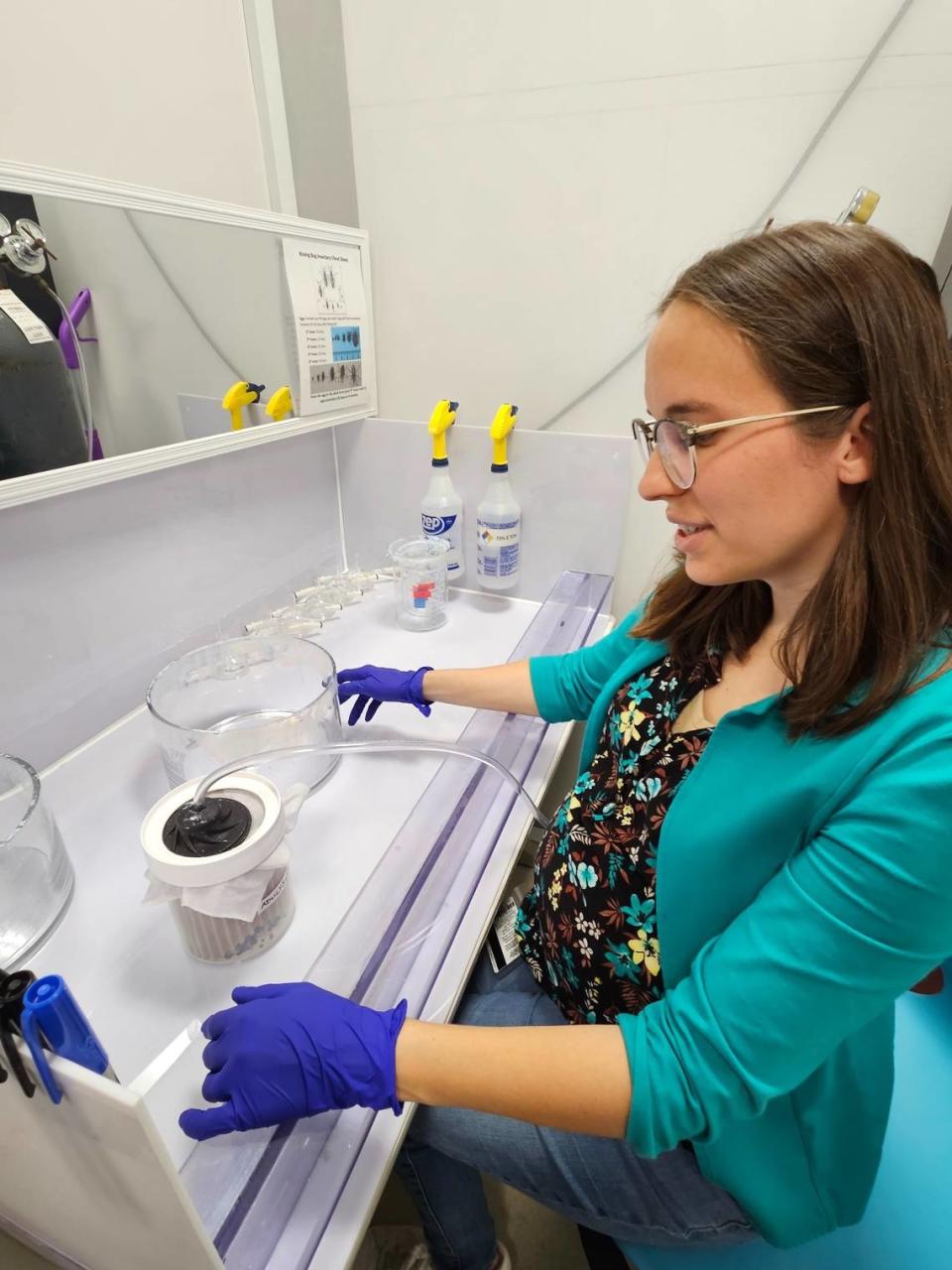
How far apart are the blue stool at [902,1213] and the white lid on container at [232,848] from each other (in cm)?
58

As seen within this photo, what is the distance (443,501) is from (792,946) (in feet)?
3.23

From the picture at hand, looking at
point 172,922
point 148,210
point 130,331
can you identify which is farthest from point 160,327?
point 172,922

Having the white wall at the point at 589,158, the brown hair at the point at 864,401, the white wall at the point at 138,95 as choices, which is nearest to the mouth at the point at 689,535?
the brown hair at the point at 864,401

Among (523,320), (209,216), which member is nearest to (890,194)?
(523,320)

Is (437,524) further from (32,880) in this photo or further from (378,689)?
(32,880)

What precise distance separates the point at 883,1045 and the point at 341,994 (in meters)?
0.53

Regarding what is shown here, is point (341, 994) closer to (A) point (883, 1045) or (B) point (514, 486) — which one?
Result: (A) point (883, 1045)

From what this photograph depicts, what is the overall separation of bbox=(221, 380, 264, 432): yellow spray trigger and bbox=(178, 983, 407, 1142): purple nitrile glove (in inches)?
32.7

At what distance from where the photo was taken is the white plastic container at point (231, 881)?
54 cm

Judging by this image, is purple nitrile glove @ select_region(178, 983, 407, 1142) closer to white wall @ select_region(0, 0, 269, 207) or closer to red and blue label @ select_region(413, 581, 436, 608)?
red and blue label @ select_region(413, 581, 436, 608)

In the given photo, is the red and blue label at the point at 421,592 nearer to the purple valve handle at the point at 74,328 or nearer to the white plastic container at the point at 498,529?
the white plastic container at the point at 498,529

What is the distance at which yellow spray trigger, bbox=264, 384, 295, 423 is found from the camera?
1080 mm

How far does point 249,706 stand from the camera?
1.00 metres

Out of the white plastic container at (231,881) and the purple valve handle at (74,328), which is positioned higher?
the purple valve handle at (74,328)
